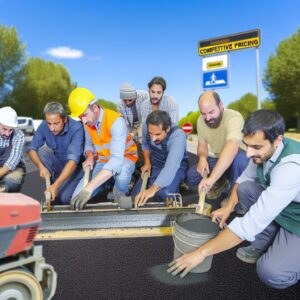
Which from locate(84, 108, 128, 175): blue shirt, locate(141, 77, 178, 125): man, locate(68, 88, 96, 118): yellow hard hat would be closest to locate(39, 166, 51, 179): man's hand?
locate(84, 108, 128, 175): blue shirt

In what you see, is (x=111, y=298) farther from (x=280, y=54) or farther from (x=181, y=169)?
(x=280, y=54)

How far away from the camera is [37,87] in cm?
3862

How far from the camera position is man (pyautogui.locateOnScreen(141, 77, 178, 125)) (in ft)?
16.3

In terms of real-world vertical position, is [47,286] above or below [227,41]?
below

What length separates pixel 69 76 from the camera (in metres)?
49.2

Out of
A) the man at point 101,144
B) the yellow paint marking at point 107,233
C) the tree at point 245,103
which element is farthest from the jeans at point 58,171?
the tree at point 245,103

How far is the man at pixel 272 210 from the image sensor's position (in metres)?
2.13

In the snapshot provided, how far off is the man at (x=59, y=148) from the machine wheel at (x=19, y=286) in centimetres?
217

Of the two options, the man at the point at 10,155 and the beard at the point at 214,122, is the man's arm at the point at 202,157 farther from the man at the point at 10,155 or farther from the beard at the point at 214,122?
the man at the point at 10,155

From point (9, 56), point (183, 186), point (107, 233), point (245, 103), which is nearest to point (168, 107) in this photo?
point (183, 186)

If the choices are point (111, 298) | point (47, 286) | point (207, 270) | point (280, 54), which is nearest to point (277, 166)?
point (207, 270)

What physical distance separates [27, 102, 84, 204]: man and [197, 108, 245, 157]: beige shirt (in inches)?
62.8

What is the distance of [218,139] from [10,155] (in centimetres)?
267

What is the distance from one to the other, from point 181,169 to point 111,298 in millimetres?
2587
